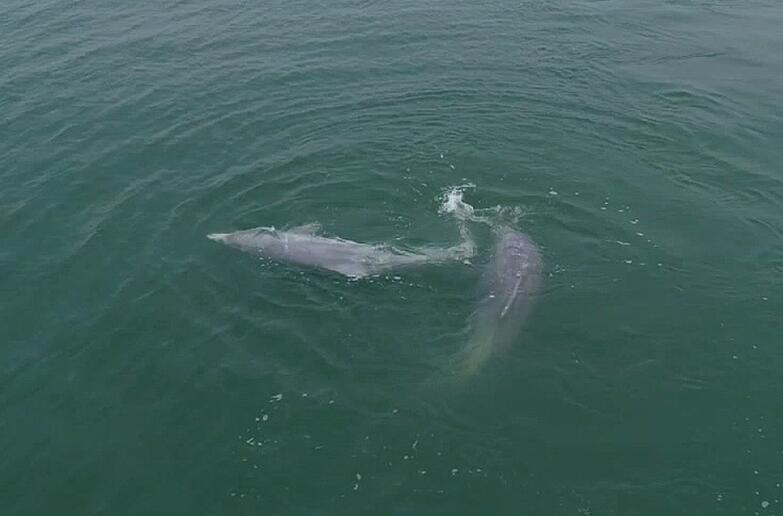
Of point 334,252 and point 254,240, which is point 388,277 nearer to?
point 334,252

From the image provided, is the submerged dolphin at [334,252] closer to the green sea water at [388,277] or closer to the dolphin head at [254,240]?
the dolphin head at [254,240]

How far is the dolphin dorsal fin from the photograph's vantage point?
44.5 meters

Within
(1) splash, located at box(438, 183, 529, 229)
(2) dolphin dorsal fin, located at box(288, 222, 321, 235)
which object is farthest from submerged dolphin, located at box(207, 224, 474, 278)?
(1) splash, located at box(438, 183, 529, 229)

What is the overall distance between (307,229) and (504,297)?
1310 cm

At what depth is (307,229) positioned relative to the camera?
147ft

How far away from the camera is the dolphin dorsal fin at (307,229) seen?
1751 inches

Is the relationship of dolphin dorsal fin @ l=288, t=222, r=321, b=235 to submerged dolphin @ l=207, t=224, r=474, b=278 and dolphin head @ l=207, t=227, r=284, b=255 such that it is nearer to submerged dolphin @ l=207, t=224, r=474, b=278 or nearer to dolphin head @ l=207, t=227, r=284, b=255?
submerged dolphin @ l=207, t=224, r=474, b=278

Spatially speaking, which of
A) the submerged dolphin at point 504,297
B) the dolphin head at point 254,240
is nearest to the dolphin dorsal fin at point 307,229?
the dolphin head at point 254,240

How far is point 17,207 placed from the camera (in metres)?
47.3

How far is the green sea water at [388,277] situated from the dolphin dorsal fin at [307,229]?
1060 millimetres

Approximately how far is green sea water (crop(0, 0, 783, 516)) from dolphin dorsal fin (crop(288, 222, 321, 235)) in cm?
106

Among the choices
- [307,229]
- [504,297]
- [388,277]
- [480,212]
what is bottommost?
[504,297]

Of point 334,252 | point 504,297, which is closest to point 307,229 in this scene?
point 334,252

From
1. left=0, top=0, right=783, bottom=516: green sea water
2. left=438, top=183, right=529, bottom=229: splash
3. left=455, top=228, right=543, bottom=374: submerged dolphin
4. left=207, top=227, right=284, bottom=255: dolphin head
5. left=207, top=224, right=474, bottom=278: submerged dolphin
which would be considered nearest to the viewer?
left=0, top=0, right=783, bottom=516: green sea water
